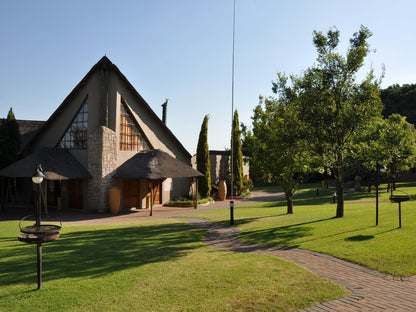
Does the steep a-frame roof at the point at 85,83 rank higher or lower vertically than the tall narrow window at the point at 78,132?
higher

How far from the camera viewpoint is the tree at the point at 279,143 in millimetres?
14219

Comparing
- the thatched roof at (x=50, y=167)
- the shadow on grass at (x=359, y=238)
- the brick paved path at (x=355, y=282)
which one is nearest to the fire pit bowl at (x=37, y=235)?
the brick paved path at (x=355, y=282)

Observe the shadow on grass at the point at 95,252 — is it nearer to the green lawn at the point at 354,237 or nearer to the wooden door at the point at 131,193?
the green lawn at the point at 354,237

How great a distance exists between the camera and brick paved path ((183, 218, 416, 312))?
563 cm

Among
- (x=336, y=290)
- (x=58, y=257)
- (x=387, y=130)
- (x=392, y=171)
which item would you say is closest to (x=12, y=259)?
(x=58, y=257)

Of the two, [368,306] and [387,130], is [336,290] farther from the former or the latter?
[387,130]

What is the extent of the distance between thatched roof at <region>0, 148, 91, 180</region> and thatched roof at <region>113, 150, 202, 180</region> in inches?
98.7

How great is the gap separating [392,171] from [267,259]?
→ 90.9 feet

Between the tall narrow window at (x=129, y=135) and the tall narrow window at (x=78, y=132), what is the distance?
2415mm

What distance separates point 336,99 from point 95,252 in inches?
444

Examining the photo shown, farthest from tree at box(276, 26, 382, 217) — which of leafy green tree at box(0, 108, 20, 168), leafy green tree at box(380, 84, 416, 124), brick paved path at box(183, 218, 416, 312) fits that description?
leafy green tree at box(380, 84, 416, 124)

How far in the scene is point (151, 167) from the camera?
2127 cm

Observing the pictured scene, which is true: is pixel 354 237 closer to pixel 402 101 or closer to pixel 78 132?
pixel 78 132

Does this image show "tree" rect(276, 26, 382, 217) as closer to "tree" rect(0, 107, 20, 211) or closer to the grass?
the grass
